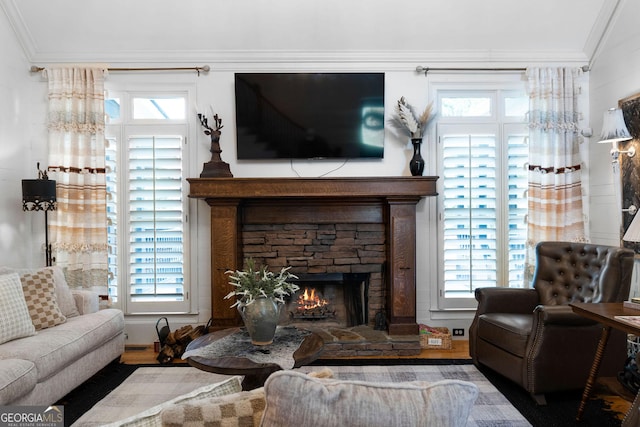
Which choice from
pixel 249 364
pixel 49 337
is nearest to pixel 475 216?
pixel 249 364

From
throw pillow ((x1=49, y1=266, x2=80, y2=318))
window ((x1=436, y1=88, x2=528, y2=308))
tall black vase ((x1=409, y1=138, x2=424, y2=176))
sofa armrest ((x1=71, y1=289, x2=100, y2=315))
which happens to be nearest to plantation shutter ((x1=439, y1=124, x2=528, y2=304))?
window ((x1=436, y1=88, x2=528, y2=308))

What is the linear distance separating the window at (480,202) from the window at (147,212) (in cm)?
258

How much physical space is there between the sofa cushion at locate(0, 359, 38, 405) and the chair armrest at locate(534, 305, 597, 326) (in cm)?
310

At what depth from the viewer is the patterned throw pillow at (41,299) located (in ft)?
9.49

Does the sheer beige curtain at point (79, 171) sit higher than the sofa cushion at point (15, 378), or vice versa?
the sheer beige curtain at point (79, 171)

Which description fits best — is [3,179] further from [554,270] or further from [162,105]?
[554,270]

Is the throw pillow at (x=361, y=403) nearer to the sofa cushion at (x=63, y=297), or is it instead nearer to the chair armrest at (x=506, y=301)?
the chair armrest at (x=506, y=301)

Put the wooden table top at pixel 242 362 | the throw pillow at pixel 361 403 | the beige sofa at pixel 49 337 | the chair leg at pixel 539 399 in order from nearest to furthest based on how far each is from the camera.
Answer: the throw pillow at pixel 361 403
the wooden table top at pixel 242 362
the beige sofa at pixel 49 337
the chair leg at pixel 539 399

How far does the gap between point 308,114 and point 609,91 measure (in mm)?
2787

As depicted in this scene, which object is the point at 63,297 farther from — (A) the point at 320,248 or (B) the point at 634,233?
(B) the point at 634,233

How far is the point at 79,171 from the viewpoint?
12.7 feet

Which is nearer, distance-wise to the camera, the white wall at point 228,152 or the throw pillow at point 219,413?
the throw pillow at point 219,413

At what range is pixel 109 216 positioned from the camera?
13.1 feet

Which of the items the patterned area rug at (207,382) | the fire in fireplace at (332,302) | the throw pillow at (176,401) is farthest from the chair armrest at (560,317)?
the throw pillow at (176,401)
